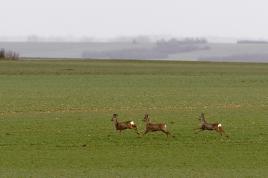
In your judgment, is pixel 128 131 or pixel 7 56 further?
pixel 7 56

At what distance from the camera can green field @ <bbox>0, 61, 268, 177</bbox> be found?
2094 cm

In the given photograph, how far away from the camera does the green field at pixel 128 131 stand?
20.9 metres

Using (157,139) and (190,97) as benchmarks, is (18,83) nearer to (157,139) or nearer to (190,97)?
(190,97)

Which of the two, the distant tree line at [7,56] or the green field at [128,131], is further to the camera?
the distant tree line at [7,56]

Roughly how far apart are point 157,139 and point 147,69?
48.7m

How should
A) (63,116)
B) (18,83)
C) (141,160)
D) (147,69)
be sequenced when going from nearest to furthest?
(141,160), (63,116), (18,83), (147,69)

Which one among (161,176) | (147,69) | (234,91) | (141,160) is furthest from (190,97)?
(147,69)

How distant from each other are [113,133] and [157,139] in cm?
197

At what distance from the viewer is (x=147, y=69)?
74312mm

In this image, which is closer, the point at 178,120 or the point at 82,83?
the point at 178,120

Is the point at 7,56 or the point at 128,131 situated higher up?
the point at 128,131

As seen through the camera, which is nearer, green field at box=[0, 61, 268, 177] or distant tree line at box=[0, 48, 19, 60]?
green field at box=[0, 61, 268, 177]

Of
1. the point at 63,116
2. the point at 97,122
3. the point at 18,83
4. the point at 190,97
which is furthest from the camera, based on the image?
the point at 18,83

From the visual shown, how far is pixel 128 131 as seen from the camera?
27156mm
